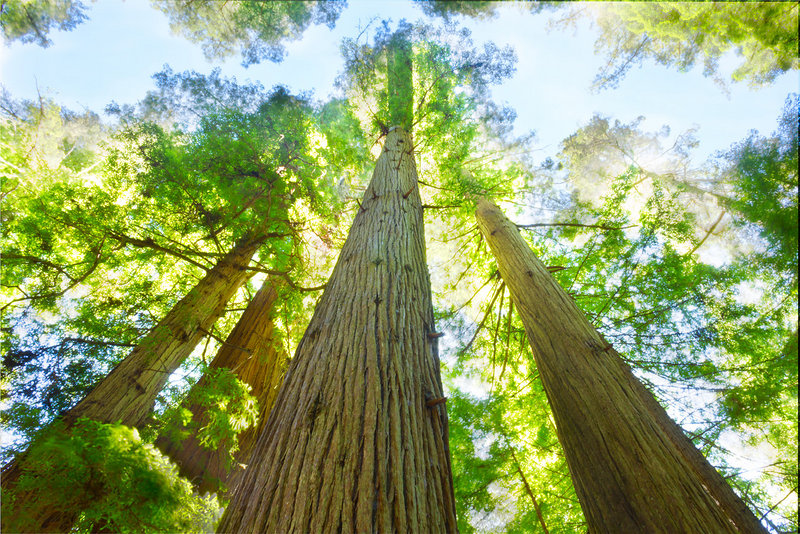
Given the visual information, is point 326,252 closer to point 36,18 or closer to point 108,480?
point 108,480

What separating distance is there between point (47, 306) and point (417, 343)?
16.2 feet

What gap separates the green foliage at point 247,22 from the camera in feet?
18.2

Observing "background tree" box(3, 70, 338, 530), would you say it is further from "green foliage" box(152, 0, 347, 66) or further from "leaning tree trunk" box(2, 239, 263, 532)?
"green foliage" box(152, 0, 347, 66)

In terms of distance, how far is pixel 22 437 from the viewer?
1.91 m

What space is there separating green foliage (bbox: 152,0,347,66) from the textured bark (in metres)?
5.68

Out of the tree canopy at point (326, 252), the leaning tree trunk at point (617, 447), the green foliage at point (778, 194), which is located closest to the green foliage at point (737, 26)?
the tree canopy at point (326, 252)

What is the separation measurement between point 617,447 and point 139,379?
4498 millimetres

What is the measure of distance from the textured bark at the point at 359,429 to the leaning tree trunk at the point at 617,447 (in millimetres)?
1598

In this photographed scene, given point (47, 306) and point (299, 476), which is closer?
point (299, 476)

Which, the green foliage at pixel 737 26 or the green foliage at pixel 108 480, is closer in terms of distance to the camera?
the green foliage at pixel 108 480

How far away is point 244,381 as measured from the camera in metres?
5.01

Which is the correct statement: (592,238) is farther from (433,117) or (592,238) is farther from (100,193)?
(100,193)

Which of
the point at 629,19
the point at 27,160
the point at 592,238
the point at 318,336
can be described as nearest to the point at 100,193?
the point at 27,160

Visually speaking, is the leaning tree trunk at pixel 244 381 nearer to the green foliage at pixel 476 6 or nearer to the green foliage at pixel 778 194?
the green foliage at pixel 476 6
